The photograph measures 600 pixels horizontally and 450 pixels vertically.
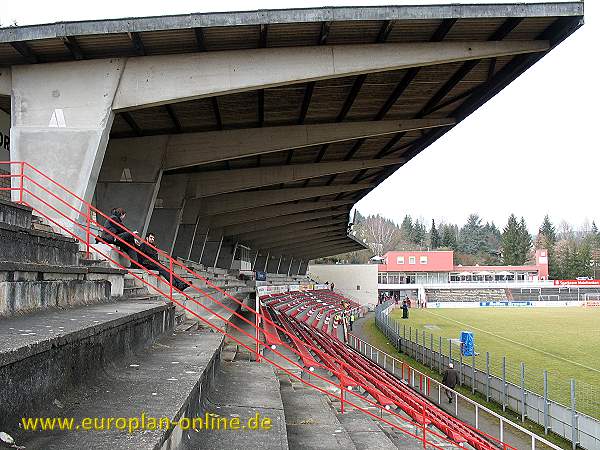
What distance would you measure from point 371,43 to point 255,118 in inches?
227

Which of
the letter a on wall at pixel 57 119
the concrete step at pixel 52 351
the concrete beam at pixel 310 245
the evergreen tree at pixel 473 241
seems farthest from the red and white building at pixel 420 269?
the concrete step at pixel 52 351

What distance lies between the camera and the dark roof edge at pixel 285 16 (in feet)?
34.6

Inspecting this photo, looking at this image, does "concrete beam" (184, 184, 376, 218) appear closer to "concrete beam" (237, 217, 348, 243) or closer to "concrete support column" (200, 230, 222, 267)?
"concrete support column" (200, 230, 222, 267)

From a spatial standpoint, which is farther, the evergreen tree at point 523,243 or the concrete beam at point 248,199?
the evergreen tree at point 523,243

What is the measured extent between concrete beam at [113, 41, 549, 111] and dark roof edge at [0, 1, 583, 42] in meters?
1.14

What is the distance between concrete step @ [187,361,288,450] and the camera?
406cm

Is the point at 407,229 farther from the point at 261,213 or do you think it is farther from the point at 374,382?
the point at 374,382

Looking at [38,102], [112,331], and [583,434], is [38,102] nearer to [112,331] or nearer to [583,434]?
[112,331]

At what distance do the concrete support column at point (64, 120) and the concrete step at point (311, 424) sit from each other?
6022 millimetres

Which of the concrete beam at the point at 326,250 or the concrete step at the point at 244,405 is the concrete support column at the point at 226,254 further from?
the concrete step at the point at 244,405

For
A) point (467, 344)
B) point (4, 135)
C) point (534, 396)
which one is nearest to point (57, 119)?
point (4, 135)

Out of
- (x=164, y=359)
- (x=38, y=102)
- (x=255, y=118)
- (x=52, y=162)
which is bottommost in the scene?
(x=164, y=359)

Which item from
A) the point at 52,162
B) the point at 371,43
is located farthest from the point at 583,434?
the point at 52,162

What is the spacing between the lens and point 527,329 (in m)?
41.2
